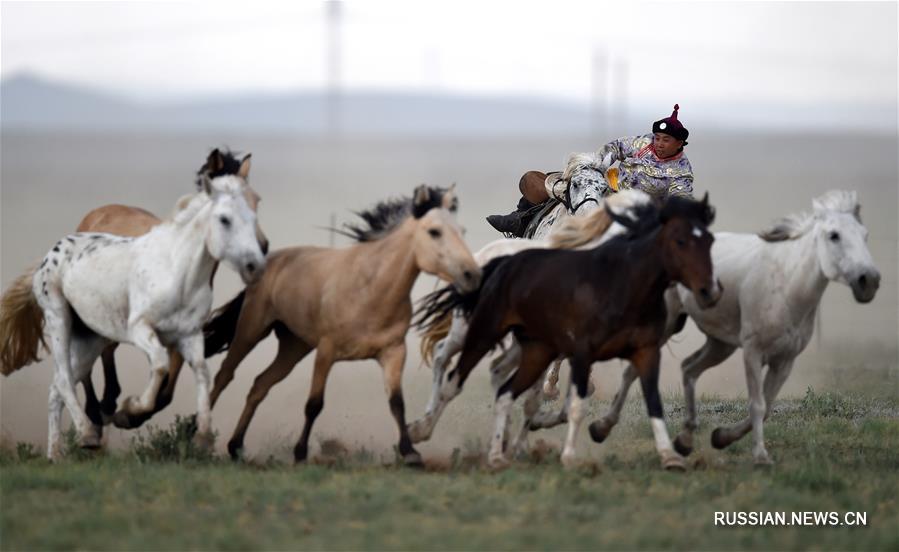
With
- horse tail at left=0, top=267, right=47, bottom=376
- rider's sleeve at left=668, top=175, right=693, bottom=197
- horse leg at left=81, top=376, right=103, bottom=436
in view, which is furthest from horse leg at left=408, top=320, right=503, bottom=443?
horse tail at left=0, top=267, right=47, bottom=376

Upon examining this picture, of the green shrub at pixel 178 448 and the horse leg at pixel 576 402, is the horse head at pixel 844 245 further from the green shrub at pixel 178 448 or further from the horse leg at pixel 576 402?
the green shrub at pixel 178 448

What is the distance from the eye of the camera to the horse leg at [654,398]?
963cm

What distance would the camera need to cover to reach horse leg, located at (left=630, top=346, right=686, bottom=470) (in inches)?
379

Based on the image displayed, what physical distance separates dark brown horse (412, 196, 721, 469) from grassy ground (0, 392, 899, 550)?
0.59m

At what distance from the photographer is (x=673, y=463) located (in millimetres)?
9711

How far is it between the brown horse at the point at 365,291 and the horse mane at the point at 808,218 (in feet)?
8.06

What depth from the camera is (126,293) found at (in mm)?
10219

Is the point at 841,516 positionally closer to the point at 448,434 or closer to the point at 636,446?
the point at 636,446

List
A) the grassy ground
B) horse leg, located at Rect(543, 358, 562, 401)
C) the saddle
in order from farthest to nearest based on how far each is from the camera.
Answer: the saddle → horse leg, located at Rect(543, 358, 562, 401) → the grassy ground

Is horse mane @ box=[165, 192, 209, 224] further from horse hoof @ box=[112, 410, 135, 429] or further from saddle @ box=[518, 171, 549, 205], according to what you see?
saddle @ box=[518, 171, 549, 205]

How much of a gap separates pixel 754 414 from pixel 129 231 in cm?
500

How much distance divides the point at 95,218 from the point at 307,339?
8.28 ft

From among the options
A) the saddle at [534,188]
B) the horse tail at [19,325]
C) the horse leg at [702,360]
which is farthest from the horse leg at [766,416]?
the horse tail at [19,325]

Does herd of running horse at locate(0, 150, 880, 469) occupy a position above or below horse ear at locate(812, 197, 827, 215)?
below
